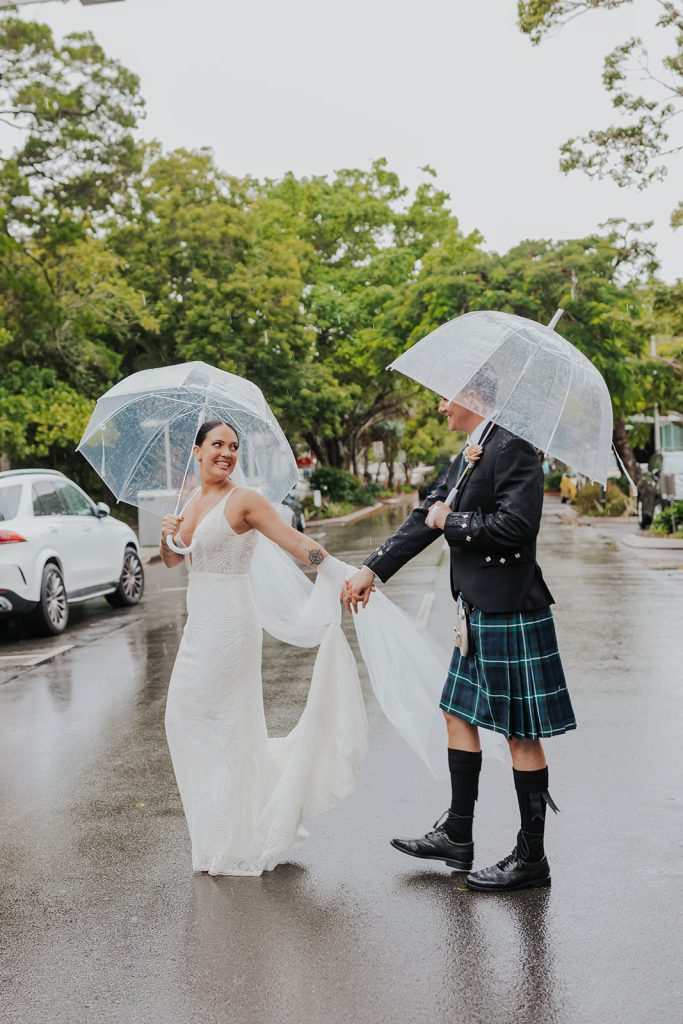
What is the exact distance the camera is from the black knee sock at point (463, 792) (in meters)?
4.48

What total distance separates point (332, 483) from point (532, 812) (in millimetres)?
42231

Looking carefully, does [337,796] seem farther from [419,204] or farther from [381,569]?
[419,204]

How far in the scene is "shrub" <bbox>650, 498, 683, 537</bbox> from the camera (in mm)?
22250

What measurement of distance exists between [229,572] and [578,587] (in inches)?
410

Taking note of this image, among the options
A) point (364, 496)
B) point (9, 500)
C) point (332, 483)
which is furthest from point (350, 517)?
point (9, 500)

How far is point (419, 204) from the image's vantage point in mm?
45375

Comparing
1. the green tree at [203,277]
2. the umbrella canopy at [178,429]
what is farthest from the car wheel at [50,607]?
the green tree at [203,277]

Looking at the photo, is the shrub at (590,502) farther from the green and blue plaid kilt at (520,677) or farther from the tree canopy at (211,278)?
the green and blue plaid kilt at (520,677)

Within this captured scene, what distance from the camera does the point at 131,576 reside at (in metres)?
14.7

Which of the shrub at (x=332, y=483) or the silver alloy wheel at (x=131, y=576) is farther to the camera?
the shrub at (x=332, y=483)

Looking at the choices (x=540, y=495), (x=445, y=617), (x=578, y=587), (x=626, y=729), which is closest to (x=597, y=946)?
(x=540, y=495)

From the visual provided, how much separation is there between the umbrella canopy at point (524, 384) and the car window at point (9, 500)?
846 cm

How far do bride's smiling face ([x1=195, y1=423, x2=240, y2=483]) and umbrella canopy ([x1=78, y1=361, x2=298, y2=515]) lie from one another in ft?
1.22

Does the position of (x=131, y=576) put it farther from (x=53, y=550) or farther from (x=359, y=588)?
(x=359, y=588)
